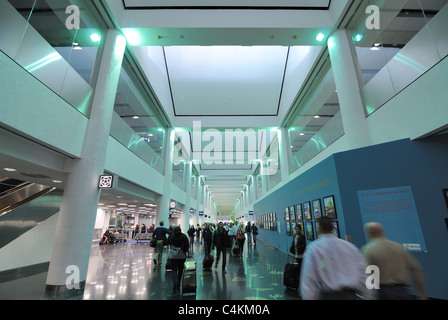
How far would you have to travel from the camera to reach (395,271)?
2379 millimetres

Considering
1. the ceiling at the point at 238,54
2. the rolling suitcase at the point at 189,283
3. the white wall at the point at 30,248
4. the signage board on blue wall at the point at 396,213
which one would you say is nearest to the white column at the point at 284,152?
the ceiling at the point at 238,54

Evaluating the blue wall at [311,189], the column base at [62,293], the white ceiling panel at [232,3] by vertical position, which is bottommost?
the column base at [62,293]

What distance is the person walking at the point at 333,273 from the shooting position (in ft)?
6.37

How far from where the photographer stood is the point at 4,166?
5.55 metres

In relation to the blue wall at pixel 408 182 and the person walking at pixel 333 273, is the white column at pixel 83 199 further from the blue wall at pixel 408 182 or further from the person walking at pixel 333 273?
the blue wall at pixel 408 182

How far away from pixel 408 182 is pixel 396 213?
779 millimetres

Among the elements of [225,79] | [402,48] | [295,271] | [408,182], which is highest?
[225,79]

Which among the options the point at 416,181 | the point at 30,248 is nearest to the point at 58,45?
the point at 30,248

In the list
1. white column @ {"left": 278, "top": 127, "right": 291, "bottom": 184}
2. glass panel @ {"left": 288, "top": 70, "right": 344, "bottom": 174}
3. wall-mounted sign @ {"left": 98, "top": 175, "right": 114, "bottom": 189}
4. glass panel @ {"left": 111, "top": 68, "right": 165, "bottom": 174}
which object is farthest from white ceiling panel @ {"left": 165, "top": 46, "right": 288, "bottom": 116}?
wall-mounted sign @ {"left": 98, "top": 175, "right": 114, "bottom": 189}

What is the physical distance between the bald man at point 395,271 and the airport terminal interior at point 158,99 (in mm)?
984

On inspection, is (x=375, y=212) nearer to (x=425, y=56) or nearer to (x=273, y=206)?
(x=425, y=56)

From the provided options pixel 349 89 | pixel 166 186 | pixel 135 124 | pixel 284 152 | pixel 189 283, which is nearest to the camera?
pixel 189 283

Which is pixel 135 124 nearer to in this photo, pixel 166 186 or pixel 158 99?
pixel 158 99

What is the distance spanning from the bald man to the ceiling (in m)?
5.58
